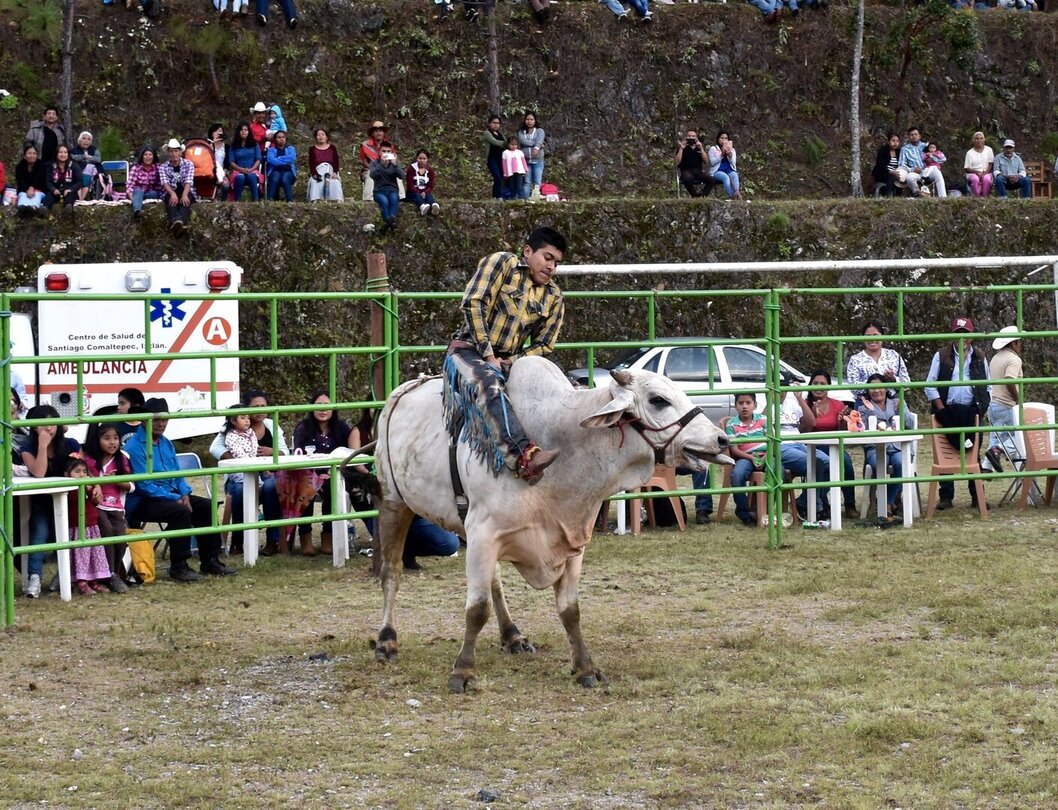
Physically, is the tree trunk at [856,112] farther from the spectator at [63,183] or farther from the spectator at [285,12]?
the spectator at [63,183]

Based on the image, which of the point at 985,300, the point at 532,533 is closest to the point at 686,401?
the point at 532,533

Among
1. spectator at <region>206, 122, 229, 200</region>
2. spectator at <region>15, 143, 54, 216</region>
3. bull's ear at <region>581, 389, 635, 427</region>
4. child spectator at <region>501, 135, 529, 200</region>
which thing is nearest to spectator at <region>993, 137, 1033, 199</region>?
child spectator at <region>501, 135, 529, 200</region>

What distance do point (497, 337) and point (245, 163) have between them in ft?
49.4

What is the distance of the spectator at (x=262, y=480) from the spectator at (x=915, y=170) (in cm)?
1627

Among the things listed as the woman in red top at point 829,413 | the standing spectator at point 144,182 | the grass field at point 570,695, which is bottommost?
the grass field at point 570,695

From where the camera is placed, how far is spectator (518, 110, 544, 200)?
2359 cm

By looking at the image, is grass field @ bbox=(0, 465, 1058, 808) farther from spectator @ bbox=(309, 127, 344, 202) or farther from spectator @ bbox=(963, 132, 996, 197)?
spectator @ bbox=(963, 132, 996, 197)

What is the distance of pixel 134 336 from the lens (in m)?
16.5

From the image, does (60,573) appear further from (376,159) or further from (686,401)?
(376,159)

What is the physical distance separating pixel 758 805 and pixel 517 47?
23.5m

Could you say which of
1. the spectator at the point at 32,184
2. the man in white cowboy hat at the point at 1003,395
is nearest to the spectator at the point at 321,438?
the man in white cowboy hat at the point at 1003,395

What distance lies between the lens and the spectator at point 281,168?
21.9 meters

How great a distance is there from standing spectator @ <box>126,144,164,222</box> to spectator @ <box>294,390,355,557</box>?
9717 millimetres

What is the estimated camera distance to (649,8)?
28672mm
